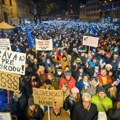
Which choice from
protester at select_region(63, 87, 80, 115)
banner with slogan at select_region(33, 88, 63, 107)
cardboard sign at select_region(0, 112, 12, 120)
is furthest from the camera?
protester at select_region(63, 87, 80, 115)

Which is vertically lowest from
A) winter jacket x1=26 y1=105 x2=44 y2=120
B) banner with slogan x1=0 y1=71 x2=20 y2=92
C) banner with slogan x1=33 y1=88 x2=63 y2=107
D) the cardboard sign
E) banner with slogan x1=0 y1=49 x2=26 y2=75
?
winter jacket x1=26 y1=105 x2=44 y2=120

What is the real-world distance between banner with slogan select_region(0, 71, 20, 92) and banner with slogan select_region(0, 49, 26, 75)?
0.21 metres

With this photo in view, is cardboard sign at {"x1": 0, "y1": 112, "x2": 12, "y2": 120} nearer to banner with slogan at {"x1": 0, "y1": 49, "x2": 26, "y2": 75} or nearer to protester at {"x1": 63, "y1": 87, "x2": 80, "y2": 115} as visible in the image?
banner with slogan at {"x1": 0, "y1": 49, "x2": 26, "y2": 75}

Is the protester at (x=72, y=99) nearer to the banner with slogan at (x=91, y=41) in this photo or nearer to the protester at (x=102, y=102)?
the protester at (x=102, y=102)

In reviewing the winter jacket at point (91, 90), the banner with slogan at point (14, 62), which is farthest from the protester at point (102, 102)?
the banner with slogan at point (14, 62)

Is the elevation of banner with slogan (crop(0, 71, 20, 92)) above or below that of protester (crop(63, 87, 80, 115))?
above

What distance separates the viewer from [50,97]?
6.05 m

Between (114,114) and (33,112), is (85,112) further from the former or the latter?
(33,112)

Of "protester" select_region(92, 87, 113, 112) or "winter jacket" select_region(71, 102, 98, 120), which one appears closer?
"winter jacket" select_region(71, 102, 98, 120)

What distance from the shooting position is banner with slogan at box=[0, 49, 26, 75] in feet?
21.6

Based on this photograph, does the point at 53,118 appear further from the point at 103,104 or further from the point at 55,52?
the point at 55,52

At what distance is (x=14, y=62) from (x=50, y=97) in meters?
1.25

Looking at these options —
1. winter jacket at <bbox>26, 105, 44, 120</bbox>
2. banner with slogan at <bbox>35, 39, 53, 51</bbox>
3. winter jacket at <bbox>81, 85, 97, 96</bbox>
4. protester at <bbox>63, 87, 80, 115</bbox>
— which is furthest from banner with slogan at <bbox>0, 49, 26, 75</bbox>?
banner with slogan at <bbox>35, 39, 53, 51</bbox>

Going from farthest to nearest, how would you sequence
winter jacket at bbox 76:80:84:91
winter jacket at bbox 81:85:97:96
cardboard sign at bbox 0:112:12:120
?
winter jacket at bbox 76:80:84:91
winter jacket at bbox 81:85:97:96
cardboard sign at bbox 0:112:12:120
